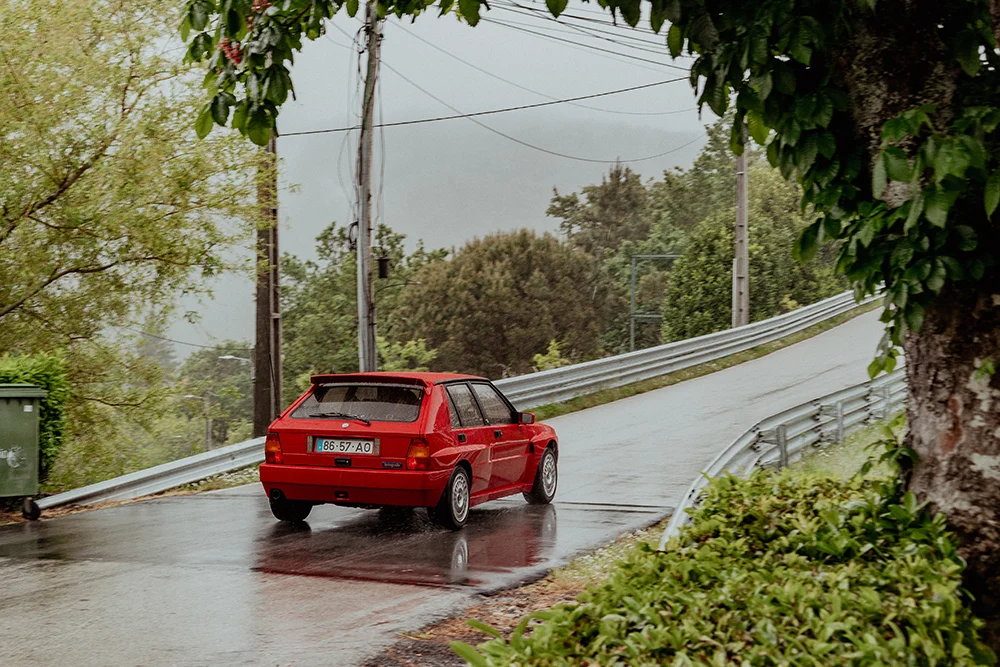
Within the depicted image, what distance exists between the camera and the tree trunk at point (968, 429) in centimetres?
436

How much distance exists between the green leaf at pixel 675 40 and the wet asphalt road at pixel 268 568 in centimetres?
367

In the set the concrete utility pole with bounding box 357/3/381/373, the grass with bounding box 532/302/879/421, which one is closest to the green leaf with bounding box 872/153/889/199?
the grass with bounding box 532/302/879/421

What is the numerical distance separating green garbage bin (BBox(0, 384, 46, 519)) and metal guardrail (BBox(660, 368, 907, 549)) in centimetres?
719

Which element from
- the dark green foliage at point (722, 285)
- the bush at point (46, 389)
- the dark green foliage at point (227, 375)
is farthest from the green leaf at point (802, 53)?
the dark green foliage at point (227, 375)

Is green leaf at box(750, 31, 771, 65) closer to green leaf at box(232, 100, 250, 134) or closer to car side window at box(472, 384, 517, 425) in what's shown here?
green leaf at box(232, 100, 250, 134)

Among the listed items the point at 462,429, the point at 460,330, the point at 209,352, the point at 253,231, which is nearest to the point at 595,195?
the point at 460,330

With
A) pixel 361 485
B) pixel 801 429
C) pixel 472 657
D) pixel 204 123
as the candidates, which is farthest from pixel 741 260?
pixel 472 657

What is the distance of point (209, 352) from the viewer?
134 meters

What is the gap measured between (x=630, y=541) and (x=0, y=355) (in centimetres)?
1340

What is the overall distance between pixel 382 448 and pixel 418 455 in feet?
1.19

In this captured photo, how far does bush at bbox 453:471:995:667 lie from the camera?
313cm

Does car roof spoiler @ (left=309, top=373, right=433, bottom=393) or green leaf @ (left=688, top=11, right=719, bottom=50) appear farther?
car roof spoiler @ (left=309, top=373, right=433, bottom=393)

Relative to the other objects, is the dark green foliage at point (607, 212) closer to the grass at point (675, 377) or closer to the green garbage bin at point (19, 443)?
the grass at point (675, 377)

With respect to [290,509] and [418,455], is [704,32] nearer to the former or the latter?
[418,455]
